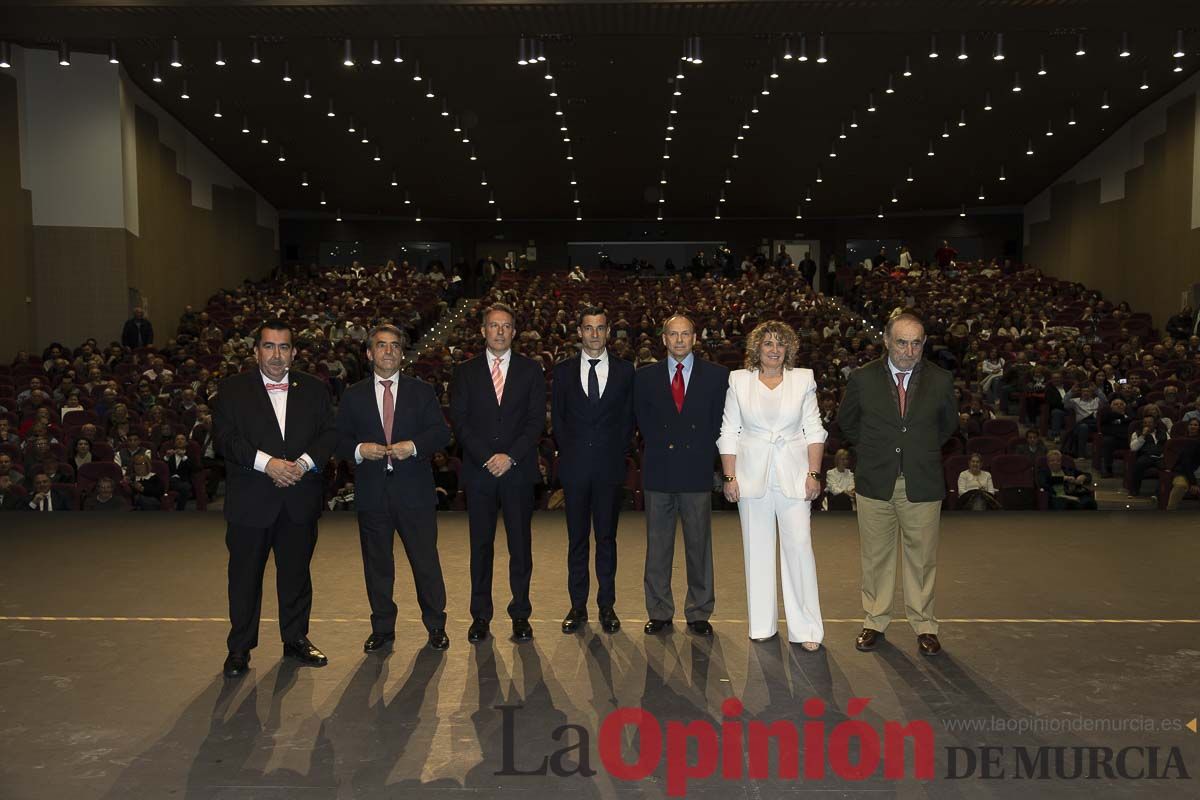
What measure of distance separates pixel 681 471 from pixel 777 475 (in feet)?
1.41

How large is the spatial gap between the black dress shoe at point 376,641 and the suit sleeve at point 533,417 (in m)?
0.93

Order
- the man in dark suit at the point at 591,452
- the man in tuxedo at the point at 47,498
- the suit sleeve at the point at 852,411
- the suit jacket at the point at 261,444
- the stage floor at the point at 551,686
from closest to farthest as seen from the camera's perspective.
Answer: the stage floor at the point at 551,686
the suit jacket at the point at 261,444
the suit sleeve at the point at 852,411
the man in dark suit at the point at 591,452
the man in tuxedo at the point at 47,498

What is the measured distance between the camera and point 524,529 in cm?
489

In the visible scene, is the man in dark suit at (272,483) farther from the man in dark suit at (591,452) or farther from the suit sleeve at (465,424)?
the man in dark suit at (591,452)

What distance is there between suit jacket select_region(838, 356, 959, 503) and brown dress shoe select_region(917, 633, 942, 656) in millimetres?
555

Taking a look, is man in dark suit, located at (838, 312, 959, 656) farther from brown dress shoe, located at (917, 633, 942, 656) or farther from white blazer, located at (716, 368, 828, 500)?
white blazer, located at (716, 368, 828, 500)

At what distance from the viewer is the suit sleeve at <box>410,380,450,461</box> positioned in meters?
4.68

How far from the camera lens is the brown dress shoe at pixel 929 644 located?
4504 mm

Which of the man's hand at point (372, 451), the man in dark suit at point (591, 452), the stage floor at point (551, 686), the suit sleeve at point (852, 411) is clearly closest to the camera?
the stage floor at point (551, 686)

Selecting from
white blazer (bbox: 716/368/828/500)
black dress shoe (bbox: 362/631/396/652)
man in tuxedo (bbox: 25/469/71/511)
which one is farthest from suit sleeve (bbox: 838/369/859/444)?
man in tuxedo (bbox: 25/469/71/511)

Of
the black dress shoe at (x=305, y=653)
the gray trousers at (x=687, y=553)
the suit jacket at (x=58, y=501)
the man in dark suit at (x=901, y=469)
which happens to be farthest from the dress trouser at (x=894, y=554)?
the suit jacket at (x=58, y=501)

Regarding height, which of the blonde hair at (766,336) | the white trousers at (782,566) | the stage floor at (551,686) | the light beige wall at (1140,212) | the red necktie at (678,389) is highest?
the light beige wall at (1140,212)

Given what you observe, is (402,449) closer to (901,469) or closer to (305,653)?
(305,653)

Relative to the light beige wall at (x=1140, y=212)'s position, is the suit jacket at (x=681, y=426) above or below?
below
